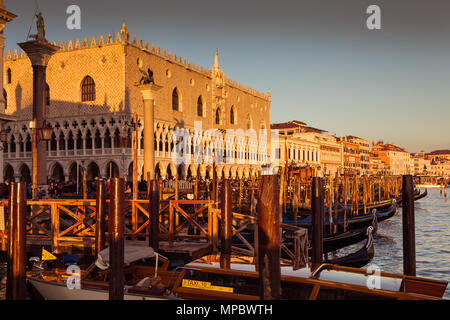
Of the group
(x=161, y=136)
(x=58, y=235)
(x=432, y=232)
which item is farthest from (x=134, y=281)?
(x=161, y=136)

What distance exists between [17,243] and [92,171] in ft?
77.4

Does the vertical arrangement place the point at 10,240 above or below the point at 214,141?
below

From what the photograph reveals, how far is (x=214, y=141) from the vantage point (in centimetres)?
3625

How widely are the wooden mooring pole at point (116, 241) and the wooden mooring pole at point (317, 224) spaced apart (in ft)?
11.4

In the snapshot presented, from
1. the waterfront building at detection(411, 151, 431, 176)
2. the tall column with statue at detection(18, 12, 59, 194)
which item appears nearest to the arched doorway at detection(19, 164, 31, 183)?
the tall column with statue at detection(18, 12, 59, 194)

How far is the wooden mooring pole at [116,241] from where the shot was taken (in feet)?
17.9

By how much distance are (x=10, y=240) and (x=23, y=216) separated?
1.08 feet

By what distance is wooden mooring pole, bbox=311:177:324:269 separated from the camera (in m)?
7.87

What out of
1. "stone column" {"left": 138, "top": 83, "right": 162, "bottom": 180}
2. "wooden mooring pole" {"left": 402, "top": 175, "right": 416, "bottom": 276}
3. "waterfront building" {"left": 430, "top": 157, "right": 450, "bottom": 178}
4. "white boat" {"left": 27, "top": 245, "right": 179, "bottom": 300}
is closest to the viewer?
"white boat" {"left": 27, "top": 245, "right": 179, "bottom": 300}

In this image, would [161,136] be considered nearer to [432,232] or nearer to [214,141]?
[214,141]

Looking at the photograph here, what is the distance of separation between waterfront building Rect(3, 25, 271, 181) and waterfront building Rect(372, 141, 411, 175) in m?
66.3

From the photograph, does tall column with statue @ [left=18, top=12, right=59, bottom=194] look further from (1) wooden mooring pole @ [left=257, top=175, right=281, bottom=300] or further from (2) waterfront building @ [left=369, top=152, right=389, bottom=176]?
(2) waterfront building @ [left=369, top=152, right=389, bottom=176]

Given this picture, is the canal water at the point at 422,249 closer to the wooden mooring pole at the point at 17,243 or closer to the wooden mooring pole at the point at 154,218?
the wooden mooring pole at the point at 154,218

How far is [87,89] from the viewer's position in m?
28.0
